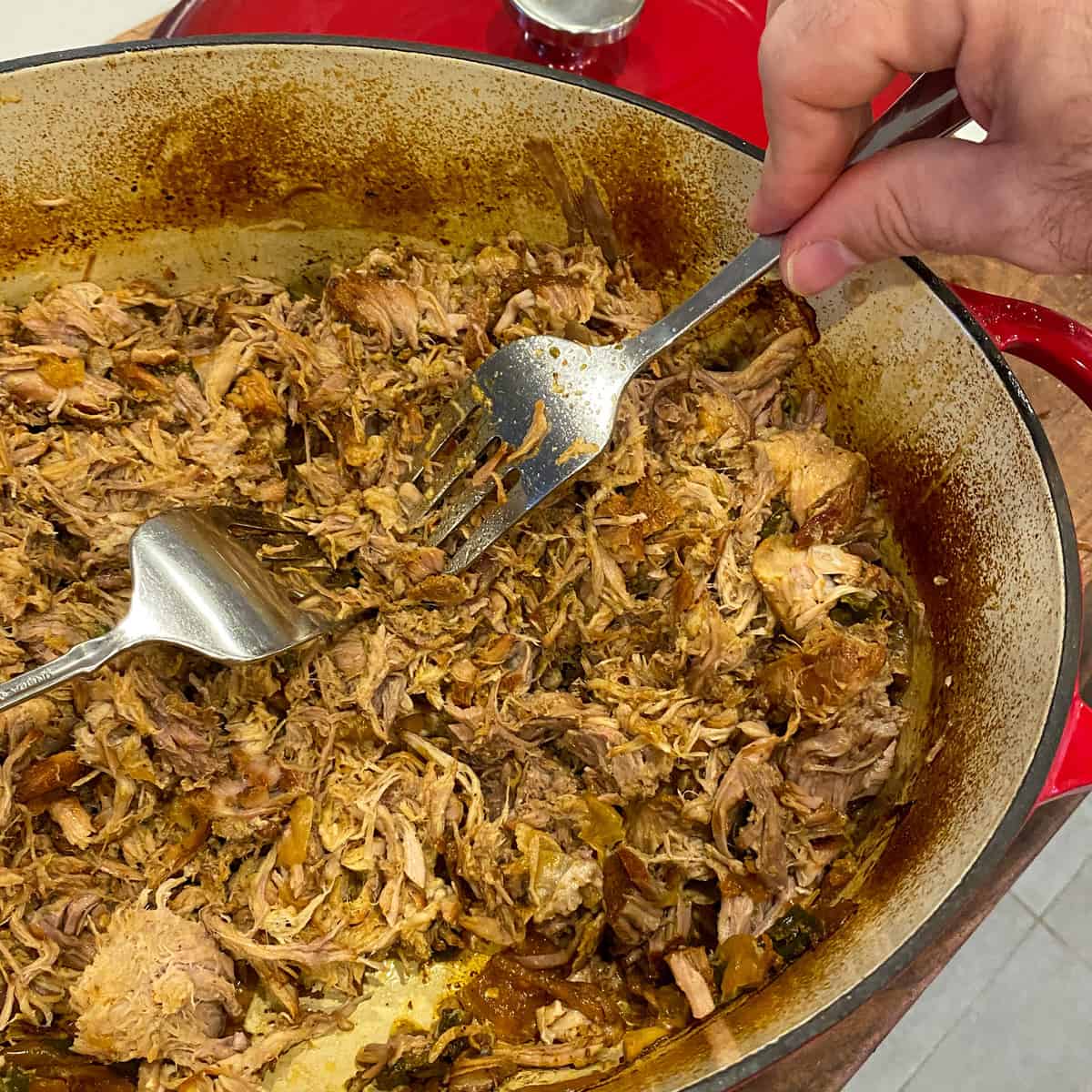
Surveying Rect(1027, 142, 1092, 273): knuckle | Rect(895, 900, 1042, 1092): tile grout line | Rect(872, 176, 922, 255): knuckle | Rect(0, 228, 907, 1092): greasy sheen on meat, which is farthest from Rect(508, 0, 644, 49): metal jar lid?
Rect(895, 900, 1042, 1092): tile grout line

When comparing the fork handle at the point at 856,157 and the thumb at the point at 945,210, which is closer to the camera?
the thumb at the point at 945,210

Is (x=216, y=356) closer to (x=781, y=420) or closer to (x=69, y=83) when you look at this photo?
(x=69, y=83)

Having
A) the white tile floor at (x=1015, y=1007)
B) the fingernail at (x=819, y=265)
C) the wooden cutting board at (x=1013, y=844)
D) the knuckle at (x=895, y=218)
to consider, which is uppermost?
the knuckle at (x=895, y=218)

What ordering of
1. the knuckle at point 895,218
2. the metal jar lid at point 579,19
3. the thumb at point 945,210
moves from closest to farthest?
the thumb at point 945,210
the knuckle at point 895,218
the metal jar lid at point 579,19

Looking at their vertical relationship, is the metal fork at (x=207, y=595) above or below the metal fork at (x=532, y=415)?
below

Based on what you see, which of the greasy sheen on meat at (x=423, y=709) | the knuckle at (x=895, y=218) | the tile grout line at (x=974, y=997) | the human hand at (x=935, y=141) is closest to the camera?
the human hand at (x=935, y=141)

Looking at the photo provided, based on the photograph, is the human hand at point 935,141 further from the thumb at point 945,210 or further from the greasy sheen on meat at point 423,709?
the greasy sheen on meat at point 423,709

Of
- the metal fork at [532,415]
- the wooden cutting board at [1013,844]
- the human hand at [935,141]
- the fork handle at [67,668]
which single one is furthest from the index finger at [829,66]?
the fork handle at [67,668]

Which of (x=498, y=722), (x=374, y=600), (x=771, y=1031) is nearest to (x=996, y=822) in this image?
(x=771, y=1031)
